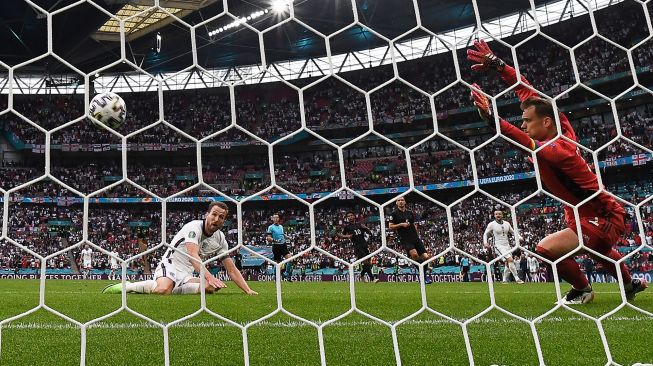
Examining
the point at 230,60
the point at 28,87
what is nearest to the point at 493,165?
the point at 230,60

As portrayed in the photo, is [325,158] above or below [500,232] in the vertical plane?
above

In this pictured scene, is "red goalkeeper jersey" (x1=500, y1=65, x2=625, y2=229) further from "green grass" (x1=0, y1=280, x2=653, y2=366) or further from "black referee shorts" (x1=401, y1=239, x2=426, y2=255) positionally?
"black referee shorts" (x1=401, y1=239, x2=426, y2=255)

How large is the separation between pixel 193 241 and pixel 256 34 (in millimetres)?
17434

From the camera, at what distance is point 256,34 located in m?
20.6

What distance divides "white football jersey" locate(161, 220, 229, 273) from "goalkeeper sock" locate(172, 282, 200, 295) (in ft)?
0.64

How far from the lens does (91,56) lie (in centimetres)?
2264

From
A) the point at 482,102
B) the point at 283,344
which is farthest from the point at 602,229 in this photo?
the point at 283,344

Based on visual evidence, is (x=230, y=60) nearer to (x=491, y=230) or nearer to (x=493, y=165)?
(x=493, y=165)

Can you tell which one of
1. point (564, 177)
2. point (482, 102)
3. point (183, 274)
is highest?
point (482, 102)

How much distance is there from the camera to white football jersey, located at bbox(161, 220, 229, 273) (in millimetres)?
4480

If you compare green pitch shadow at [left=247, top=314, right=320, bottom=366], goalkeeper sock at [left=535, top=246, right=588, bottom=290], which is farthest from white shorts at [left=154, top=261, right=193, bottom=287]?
goalkeeper sock at [left=535, top=246, right=588, bottom=290]

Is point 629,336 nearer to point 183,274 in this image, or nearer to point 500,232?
point 183,274

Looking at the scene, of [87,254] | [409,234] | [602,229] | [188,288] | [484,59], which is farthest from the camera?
[87,254]

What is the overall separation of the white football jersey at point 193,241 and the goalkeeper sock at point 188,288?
196mm
